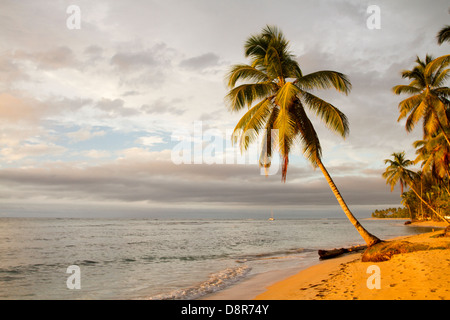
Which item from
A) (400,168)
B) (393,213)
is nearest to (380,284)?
(400,168)

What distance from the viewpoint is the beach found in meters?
7.18

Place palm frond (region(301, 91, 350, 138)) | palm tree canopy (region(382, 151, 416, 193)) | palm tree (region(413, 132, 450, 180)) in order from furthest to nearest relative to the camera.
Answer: palm tree canopy (region(382, 151, 416, 193)), palm tree (region(413, 132, 450, 180)), palm frond (region(301, 91, 350, 138))

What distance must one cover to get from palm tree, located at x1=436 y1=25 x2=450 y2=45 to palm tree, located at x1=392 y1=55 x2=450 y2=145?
267 centimetres

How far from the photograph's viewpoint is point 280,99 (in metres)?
12.5

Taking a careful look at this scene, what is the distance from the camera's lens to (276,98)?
1338cm

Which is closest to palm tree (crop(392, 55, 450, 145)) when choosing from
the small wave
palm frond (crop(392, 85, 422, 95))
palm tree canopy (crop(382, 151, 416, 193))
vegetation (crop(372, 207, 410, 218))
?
palm frond (crop(392, 85, 422, 95))

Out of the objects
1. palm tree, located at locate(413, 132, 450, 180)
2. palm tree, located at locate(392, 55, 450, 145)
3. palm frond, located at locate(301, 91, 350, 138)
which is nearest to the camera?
palm frond, located at locate(301, 91, 350, 138)

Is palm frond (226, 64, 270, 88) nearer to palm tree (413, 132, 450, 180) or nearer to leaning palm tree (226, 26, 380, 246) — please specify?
leaning palm tree (226, 26, 380, 246)

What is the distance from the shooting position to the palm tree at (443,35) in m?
16.7
